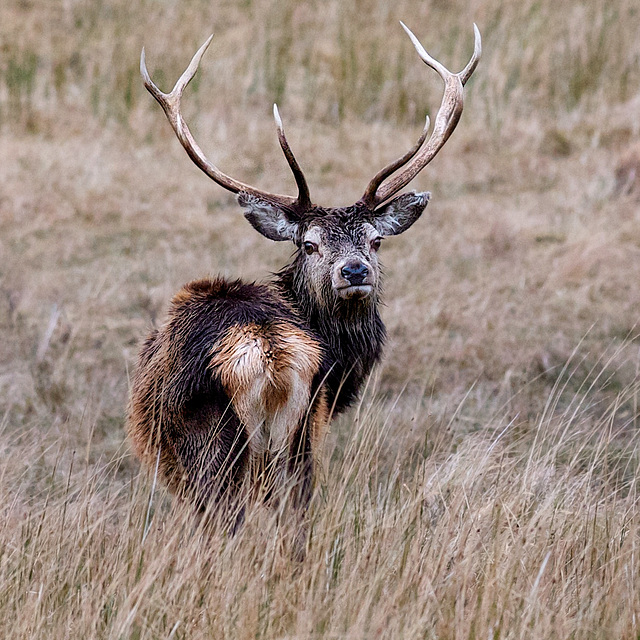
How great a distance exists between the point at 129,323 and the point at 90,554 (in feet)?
13.1

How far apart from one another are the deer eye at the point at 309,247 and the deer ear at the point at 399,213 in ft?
1.35

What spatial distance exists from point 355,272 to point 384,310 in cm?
313

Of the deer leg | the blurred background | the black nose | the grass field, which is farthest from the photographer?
the blurred background

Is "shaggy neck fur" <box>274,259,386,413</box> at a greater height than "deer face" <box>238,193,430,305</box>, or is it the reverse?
"deer face" <box>238,193,430,305</box>

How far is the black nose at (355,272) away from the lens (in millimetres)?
4820

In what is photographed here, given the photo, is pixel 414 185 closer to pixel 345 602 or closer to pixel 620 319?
pixel 620 319

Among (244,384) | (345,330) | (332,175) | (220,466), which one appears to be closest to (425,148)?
(345,330)

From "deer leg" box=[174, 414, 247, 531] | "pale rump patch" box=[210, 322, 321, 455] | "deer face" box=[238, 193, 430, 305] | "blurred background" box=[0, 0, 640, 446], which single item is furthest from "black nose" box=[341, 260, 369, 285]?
"blurred background" box=[0, 0, 640, 446]

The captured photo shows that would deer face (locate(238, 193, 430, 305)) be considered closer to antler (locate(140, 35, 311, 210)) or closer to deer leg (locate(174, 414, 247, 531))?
antler (locate(140, 35, 311, 210))

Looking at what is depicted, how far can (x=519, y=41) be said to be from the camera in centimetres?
1257

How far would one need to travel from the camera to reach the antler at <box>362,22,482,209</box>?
5379 millimetres

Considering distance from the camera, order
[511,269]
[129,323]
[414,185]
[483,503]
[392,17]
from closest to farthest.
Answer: [483,503]
[129,323]
[511,269]
[414,185]
[392,17]

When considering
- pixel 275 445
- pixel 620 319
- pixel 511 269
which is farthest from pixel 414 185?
pixel 275 445

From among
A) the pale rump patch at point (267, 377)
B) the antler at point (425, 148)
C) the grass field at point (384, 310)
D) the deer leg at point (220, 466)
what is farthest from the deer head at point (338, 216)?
the deer leg at point (220, 466)
